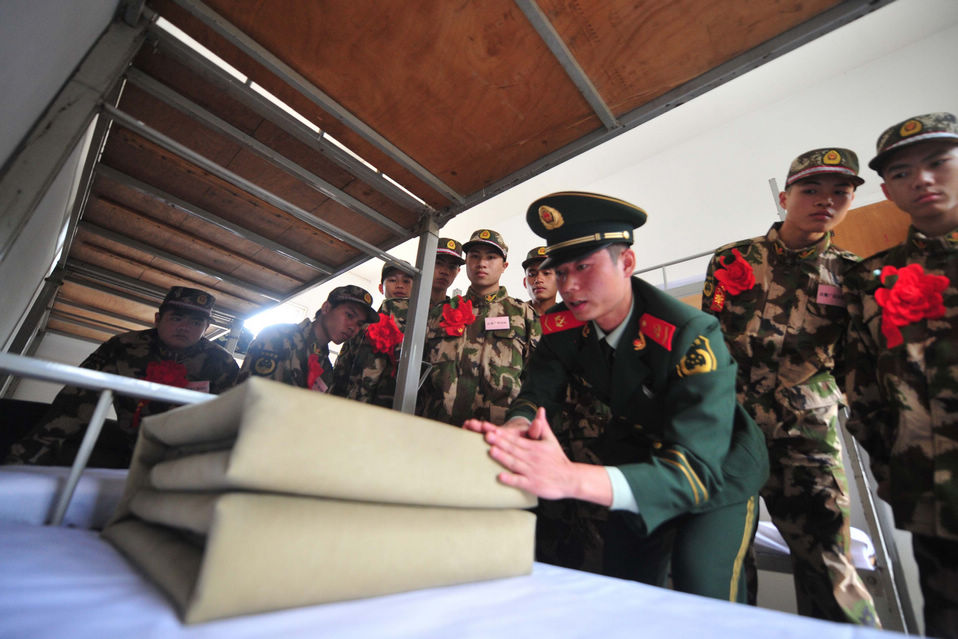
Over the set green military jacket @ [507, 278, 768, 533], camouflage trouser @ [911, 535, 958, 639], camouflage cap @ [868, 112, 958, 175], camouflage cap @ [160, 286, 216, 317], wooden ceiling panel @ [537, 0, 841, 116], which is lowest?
camouflage trouser @ [911, 535, 958, 639]

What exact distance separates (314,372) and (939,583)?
3.10 m

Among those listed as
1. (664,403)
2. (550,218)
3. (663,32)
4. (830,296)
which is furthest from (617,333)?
(830,296)

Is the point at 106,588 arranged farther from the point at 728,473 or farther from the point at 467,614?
the point at 728,473

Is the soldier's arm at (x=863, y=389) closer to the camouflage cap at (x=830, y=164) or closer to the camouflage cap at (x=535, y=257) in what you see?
the camouflage cap at (x=830, y=164)

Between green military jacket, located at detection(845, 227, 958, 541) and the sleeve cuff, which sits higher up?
green military jacket, located at detection(845, 227, 958, 541)

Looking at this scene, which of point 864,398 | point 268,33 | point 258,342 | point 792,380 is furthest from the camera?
point 258,342

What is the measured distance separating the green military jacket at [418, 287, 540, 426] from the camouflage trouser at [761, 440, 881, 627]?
1335 millimetres

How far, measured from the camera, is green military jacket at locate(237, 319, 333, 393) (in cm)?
279

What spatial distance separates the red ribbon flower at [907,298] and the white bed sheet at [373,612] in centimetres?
147

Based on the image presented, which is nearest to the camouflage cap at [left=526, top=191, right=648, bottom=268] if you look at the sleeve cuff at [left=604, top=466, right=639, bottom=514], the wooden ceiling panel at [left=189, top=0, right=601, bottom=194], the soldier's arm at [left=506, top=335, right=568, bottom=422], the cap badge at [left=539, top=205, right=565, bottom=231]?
the cap badge at [left=539, top=205, right=565, bottom=231]

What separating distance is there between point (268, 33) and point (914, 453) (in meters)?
2.48

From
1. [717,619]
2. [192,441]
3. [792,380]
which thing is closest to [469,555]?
[717,619]

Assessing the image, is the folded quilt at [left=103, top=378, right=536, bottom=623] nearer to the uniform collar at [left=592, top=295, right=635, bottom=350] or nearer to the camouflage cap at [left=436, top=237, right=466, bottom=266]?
the uniform collar at [left=592, top=295, right=635, bottom=350]

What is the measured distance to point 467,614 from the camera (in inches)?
17.7
